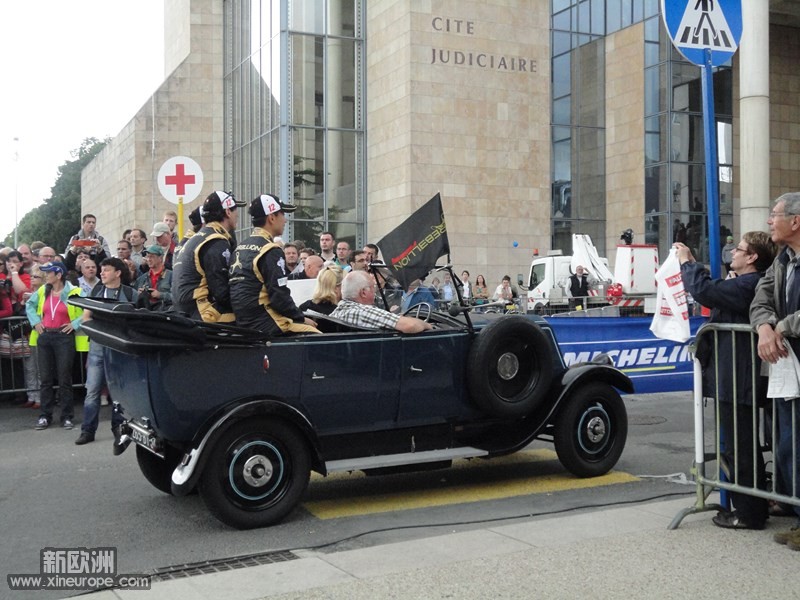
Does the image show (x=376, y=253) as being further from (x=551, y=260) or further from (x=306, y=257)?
(x=551, y=260)

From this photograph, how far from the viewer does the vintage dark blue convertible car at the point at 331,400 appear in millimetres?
5812

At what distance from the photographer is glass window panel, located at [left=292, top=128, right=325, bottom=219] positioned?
2881 cm

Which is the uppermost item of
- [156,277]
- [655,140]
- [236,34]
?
[236,34]

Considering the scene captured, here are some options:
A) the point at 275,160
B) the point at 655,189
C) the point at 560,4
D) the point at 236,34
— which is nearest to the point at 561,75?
the point at 560,4

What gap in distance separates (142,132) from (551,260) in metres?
17.1

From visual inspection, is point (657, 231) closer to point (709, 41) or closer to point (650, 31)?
point (650, 31)

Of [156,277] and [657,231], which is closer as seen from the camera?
[156,277]

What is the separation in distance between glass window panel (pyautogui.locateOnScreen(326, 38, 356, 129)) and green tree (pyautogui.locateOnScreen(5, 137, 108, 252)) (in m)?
59.9

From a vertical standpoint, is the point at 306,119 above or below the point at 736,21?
above

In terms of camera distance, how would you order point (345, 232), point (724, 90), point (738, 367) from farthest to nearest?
point (724, 90) → point (345, 232) → point (738, 367)

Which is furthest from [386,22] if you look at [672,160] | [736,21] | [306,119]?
[736,21]

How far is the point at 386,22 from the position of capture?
29.1 meters

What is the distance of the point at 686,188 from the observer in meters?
32.8

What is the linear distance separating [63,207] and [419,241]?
8935 centimetres
